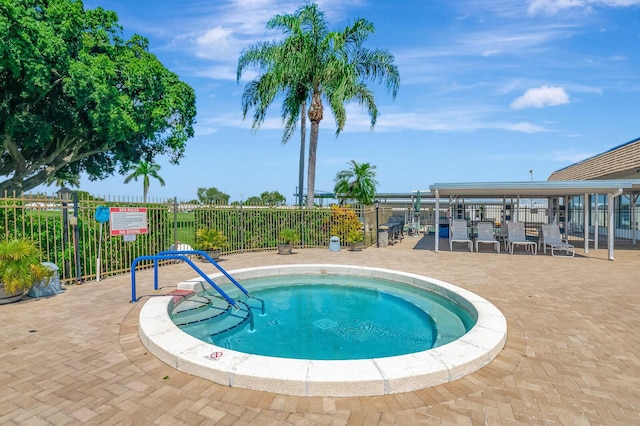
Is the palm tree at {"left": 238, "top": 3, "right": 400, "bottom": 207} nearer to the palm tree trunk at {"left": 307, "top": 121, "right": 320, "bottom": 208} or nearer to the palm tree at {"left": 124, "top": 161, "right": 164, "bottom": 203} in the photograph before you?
the palm tree trunk at {"left": 307, "top": 121, "right": 320, "bottom": 208}

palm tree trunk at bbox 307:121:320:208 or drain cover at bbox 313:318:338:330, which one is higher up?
palm tree trunk at bbox 307:121:320:208

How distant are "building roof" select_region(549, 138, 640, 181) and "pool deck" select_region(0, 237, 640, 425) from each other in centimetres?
1310

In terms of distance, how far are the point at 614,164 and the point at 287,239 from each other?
16875 mm

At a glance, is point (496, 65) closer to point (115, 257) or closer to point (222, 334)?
point (222, 334)

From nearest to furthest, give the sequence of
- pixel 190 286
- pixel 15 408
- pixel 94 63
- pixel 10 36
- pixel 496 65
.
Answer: pixel 15 408 < pixel 190 286 < pixel 496 65 < pixel 10 36 < pixel 94 63

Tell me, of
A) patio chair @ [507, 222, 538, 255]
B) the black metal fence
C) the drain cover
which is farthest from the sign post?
patio chair @ [507, 222, 538, 255]

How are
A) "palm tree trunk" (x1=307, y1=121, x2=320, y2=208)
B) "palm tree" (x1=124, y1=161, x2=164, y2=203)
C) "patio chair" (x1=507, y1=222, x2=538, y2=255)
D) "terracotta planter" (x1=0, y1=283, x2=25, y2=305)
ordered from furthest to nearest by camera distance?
"palm tree" (x1=124, y1=161, x2=164, y2=203), "palm tree trunk" (x1=307, y1=121, x2=320, y2=208), "patio chair" (x1=507, y1=222, x2=538, y2=255), "terracotta planter" (x1=0, y1=283, x2=25, y2=305)

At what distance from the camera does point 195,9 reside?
9203mm

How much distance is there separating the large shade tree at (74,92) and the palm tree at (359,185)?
435 inches

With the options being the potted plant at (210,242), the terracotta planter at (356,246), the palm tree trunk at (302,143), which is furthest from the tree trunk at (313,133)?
the potted plant at (210,242)

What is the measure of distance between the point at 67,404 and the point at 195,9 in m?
9.63

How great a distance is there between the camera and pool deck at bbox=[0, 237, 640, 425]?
2.76 m

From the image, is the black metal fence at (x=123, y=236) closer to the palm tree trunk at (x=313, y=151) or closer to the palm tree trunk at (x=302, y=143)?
the palm tree trunk at (x=313, y=151)

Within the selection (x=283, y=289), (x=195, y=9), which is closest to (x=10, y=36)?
(x=195, y=9)
